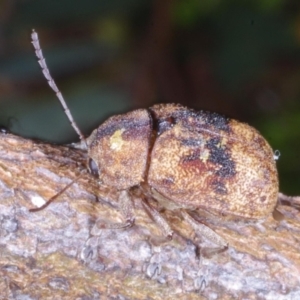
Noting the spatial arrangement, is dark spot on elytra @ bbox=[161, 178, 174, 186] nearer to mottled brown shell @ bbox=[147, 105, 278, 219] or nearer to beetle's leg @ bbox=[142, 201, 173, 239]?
mottled brown shell @ bbox=[147, 105, 278, 219]

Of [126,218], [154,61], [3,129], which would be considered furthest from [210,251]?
[154,61]

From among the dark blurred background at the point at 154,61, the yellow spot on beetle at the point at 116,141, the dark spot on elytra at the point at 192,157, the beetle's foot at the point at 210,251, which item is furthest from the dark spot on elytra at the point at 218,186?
the dark blurred background at the point at 154,61

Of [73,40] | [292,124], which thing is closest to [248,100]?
[292,124]

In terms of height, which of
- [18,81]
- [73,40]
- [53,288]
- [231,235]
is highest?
[73,40]

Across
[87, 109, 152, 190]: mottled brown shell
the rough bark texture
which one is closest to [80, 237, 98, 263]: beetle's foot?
the rough bark texture

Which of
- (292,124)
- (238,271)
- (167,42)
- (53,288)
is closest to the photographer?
(53,288)

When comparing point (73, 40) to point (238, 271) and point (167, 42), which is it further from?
point (238, 271)

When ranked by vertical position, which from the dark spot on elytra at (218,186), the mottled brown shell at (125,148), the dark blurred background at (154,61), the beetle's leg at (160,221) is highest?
Result: the dark blurred background at (154,61)

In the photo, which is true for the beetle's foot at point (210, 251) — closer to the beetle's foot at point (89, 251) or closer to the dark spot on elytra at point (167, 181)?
the dark spot on elytra at point (167, 181)
